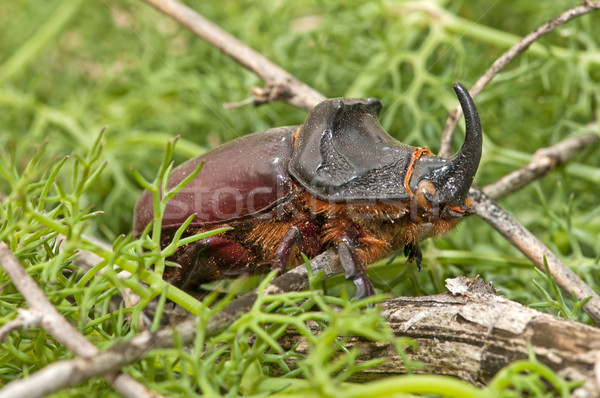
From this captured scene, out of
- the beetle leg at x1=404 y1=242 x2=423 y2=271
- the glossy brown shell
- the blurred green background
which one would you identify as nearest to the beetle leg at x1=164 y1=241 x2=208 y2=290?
the glossy brown shell

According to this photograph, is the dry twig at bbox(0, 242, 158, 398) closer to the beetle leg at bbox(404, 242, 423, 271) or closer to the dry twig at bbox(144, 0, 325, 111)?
the beetle leg at bbox(404, 242, 423, 271)

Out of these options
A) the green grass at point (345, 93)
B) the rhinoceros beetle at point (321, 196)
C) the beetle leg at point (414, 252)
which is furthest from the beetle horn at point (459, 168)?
the green grass at point (345, 93)

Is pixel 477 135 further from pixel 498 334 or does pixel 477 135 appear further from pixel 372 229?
pixel 498 334

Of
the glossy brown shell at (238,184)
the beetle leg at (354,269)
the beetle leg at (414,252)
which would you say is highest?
the glossy brown shell at (238,184)

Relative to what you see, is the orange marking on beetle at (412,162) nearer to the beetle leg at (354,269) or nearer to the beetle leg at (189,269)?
the beetle leg at (354,269)

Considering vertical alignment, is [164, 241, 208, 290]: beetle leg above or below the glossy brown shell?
below

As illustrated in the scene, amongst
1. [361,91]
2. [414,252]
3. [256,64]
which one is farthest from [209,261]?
Result: [361,91]
